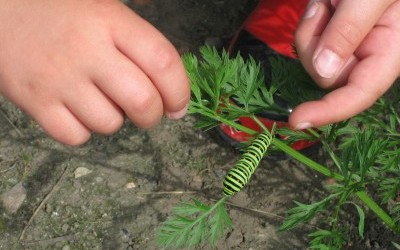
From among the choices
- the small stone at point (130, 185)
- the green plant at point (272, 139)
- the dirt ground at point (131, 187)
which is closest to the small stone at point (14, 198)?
the dirt ground at point (131, 187)

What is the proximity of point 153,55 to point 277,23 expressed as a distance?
962 millimetres

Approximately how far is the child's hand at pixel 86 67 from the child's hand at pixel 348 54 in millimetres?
284

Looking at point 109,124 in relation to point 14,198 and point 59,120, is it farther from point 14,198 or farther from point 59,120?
point 14,198

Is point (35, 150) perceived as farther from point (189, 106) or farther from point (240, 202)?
point (189, 106)

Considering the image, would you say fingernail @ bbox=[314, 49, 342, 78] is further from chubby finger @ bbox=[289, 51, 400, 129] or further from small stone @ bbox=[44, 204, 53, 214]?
small stone @ bbox=[44, 204, 53, 214]

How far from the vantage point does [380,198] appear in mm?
1705

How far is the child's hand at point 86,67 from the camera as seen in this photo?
3.55ft

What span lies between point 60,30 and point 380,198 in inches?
40.9

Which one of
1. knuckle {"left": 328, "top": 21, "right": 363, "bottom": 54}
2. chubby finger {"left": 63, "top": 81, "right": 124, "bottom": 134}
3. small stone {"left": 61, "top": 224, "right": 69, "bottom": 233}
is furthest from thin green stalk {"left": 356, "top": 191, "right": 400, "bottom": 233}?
small stone {"left": 61, "top": 224, "right": 69, "bottom": 233}

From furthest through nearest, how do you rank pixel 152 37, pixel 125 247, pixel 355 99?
pixel 125 247 → pixel 355 99 → pixel 152 37

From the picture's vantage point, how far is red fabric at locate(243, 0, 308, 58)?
1918 millimetres

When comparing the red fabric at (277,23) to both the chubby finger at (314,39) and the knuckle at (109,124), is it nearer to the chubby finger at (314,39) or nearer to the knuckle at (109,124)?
the chubby finger at (314,39)

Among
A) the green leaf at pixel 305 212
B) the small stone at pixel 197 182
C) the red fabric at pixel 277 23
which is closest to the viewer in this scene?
the green leaf at pixel 305 212

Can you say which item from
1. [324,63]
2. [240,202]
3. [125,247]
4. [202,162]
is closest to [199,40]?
[202,162]
